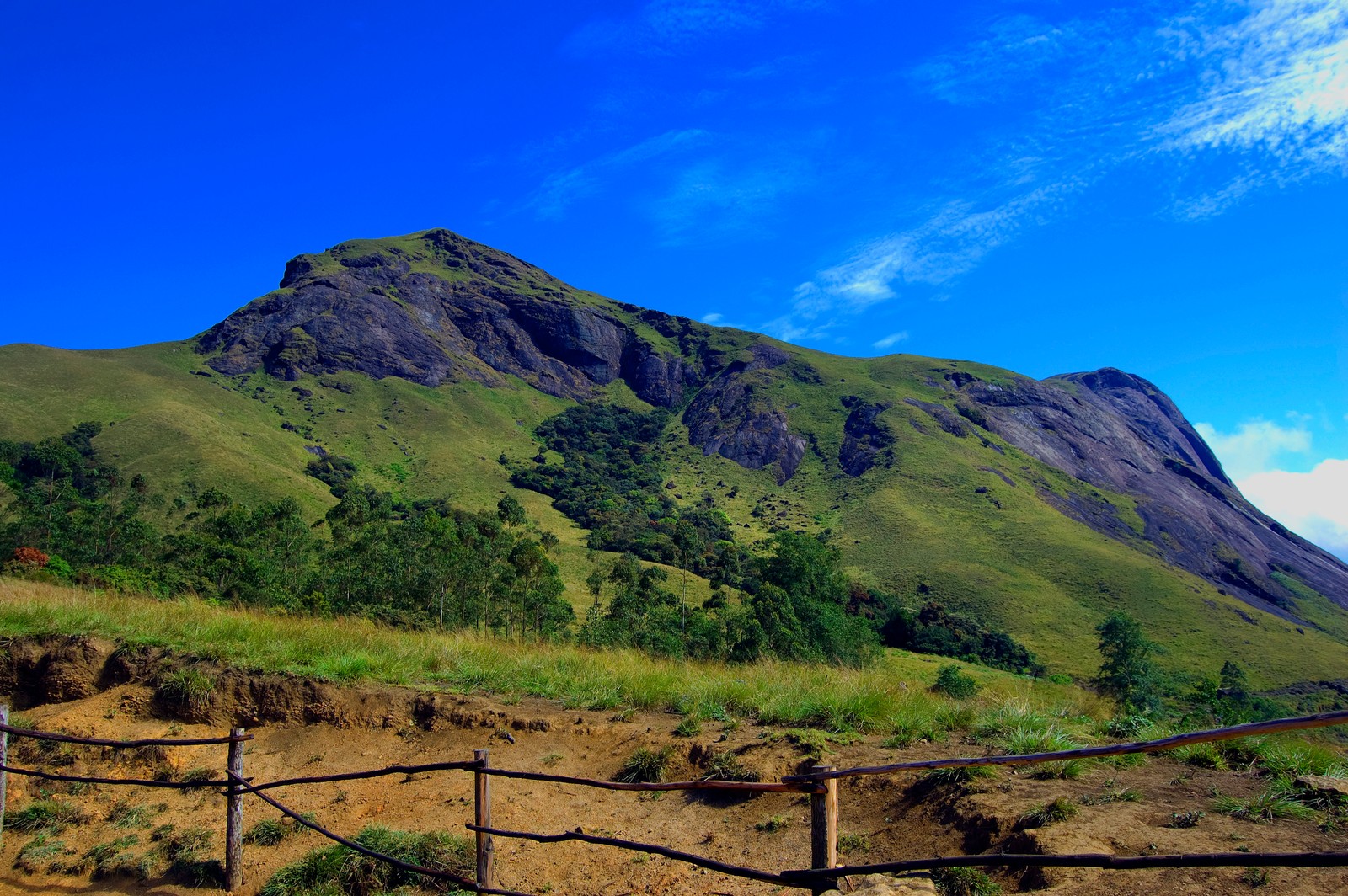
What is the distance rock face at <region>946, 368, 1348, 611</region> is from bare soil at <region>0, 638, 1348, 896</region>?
5252 inches

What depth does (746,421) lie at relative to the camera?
157 metres

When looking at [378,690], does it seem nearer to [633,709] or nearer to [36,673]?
[633,709]

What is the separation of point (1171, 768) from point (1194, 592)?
10705 centimetres

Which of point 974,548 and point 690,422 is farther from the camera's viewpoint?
point 690,422

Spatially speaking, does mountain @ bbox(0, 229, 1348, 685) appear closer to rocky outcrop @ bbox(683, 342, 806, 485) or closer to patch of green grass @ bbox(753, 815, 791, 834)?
rocky outcrop @ bbox(683, 342, 806, 485)

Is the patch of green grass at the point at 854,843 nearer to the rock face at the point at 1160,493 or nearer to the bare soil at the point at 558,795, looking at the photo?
the bare soil at the point at 558,795

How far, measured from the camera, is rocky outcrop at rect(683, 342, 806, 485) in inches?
5827

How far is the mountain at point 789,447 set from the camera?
290 feet

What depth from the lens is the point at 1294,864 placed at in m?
3.46

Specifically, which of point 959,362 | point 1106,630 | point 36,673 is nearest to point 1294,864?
point 36,673

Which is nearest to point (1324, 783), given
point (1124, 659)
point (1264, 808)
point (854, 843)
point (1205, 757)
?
point (1264, 808)

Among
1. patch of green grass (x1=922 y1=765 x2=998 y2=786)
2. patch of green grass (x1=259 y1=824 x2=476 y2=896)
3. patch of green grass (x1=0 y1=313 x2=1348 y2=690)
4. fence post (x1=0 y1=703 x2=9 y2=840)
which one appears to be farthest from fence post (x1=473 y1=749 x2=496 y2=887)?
patch of green grass (x1=0 y1=313 x2=1348 y2=690)

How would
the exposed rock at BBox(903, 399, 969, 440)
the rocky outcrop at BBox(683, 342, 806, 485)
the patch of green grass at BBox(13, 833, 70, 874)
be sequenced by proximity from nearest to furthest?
the patch of green grass at BBox(13, 833, 70, 874)
the exposed rock at BBox(903, 399, 969, 440)
the rocky outcrop at BBox(683, 342, 806, 485)

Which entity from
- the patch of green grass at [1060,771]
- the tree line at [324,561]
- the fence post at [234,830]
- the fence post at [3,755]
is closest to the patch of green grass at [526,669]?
the patch of green grass at [1060,771]
